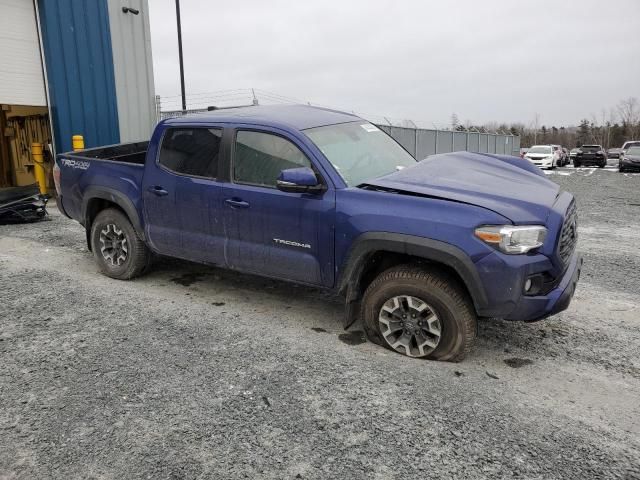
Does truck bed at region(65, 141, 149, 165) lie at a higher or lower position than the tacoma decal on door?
higher

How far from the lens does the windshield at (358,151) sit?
13.2 ft

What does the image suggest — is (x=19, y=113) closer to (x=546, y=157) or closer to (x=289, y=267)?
(x=289, y=267)

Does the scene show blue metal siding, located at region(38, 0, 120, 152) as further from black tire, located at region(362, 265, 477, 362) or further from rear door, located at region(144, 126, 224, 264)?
black tire, located at region(362, 265, 477, 362)

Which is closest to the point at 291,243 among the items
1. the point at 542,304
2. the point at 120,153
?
the point at 542,304

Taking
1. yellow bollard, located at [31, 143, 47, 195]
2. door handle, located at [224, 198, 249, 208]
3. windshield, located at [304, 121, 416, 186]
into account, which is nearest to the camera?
windshield, located at [304, 121, 416, 186]

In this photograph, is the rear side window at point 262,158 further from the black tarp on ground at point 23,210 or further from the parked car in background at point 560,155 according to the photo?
the parked car in background at point 560,155

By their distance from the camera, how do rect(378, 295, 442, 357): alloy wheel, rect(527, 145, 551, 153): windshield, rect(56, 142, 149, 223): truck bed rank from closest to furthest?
rect(378, 295, 442, 357): alloy wheel → rect(56, 142, 149, 223): truck bed → rect(527, 145, 551, 153): windshield

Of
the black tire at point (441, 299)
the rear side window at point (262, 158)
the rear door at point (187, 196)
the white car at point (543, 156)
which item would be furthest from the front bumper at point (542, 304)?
the white car at point (543, 156)

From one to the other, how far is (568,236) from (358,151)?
1.82m

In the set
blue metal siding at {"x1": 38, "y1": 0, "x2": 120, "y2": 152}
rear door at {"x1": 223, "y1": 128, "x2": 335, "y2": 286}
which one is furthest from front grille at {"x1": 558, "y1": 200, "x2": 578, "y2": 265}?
blue metal siding at {"x1": 38, "y1": 0, "x2": 120, "y2": 152}

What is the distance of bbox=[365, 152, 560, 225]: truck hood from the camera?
3355mm

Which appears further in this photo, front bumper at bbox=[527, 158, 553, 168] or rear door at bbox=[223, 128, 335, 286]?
front bumper at bbox=[527, 158, 553, 168]

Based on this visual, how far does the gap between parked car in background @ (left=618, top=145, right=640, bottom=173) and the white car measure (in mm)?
4408

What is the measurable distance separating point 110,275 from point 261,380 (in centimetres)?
296
